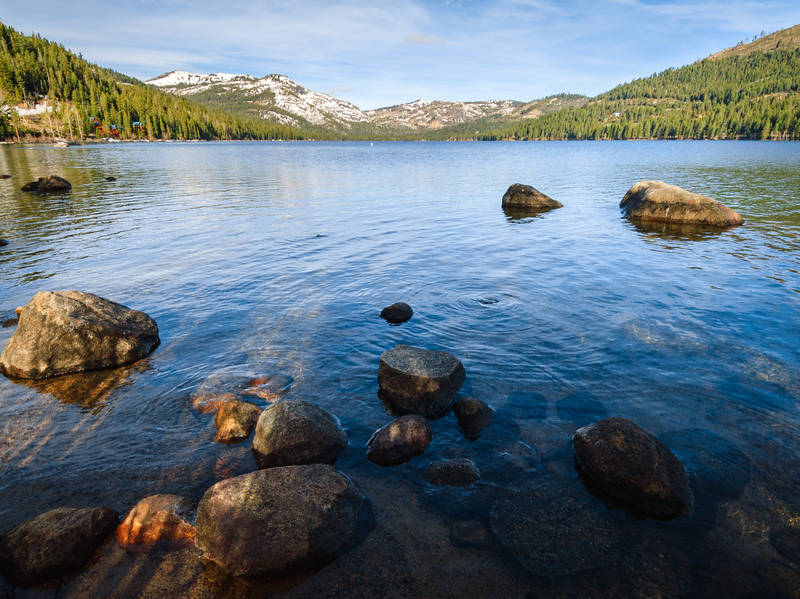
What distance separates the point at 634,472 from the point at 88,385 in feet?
41.0

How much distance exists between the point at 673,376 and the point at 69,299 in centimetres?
1637

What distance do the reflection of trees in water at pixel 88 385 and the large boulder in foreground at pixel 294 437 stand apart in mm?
4638

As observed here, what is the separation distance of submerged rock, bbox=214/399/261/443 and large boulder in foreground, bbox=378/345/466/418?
2985 millimetres

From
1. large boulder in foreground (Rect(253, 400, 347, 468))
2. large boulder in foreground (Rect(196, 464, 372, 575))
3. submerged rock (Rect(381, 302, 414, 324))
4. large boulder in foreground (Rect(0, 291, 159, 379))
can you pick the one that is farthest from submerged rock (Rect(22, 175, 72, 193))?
large boulder in foreground (Rect(196, 464, 372, 575))

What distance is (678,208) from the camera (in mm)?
29734

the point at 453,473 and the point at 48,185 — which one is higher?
the point at 48,185

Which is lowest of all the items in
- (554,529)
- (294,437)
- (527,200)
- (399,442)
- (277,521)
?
(554,529)

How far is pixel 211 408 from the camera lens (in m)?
9.62

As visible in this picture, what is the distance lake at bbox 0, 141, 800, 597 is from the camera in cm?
591

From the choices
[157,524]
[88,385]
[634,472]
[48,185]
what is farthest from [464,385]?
[48,185]

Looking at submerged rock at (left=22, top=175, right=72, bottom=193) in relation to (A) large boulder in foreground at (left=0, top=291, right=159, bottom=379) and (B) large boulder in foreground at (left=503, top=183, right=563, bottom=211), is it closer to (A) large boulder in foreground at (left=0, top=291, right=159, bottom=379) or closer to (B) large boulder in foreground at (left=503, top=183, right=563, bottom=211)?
(A) large boulder in foreground at (left=0, top=291, right=159, bottom=379)

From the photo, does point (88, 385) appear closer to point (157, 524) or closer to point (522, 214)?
point (157, 524)

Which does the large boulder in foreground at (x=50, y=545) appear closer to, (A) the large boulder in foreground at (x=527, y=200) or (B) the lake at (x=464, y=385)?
(B) the lake at (x=464, y=385)

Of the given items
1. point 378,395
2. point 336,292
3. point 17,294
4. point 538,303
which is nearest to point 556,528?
point 378,395
